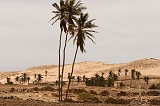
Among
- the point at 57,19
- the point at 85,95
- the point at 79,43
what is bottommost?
the point at 85,95

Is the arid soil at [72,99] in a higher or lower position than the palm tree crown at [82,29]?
lower


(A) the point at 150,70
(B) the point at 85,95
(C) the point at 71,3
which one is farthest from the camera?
(A) the point at 150,70

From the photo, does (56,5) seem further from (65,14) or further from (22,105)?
(22,105)

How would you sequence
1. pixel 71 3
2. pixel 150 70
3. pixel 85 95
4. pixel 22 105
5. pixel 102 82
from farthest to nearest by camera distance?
pixel 150 70, pixel 102 82, pixel 85 95, pixel 71 3, pixel 22 105

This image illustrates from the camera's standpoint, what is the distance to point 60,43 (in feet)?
150

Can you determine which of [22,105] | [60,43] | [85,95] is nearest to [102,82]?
[85,95]

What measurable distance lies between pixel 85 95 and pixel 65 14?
1549cm

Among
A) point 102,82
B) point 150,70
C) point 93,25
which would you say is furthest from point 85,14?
point 150,70

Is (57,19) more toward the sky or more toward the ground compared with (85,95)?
more toward the sky

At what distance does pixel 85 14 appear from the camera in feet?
150

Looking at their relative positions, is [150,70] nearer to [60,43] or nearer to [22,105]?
[60,43]

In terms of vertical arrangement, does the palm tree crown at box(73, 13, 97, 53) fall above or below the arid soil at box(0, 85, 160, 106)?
above

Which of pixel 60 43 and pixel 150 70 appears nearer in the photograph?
pixel 60 43

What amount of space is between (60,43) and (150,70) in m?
155
